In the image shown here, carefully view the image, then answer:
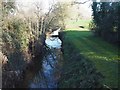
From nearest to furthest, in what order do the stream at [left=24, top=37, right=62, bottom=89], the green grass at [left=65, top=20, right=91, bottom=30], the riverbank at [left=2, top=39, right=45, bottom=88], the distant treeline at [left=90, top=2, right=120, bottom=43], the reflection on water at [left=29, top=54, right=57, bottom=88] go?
the riverbank at [left=2, top=39, right=45, bottom=88] < the reflection on water at [left=29, top=54, right=57, bottom=88] < the stream at [left=24, top=37, right=62, bottom=89] < the distant treeline at [left=90, top=2, right=120, bottom=43] < the green grass at [left=65, top=20, right=91, bottom=30]

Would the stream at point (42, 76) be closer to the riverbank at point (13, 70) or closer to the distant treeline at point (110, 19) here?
the riverbank at point (13, 70)

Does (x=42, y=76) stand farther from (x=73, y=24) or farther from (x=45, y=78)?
(x=73, y=24)

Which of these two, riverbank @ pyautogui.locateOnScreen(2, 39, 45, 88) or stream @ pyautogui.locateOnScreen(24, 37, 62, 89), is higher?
riverbank @ pyautogui.locateOnScreen(2, 39, 45, 88)

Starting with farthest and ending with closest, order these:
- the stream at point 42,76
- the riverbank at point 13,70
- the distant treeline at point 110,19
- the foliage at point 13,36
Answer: the distant treeline at point 110,19 → the stream at point 42,76 → the foliage at point 13,36 → the riverbank at point 13,70

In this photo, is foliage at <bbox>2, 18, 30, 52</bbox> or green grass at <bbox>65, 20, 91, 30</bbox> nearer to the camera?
foliage at <bbox>2, 18, 30, 52</bbox>

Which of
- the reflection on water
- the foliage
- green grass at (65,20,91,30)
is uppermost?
the foliage

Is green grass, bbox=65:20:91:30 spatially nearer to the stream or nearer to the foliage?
the stream

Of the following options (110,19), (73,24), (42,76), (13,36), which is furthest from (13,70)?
(73,24)

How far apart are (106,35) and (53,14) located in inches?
568

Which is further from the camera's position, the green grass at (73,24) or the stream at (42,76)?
the green grass at (73,24)

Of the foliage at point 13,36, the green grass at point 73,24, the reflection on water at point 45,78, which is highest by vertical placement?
the foliage at point 13,36

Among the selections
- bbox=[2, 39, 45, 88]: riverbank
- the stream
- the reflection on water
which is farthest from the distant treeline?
bbox=[2, 39, 45, 88]: riverbank

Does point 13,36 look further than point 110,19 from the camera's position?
No

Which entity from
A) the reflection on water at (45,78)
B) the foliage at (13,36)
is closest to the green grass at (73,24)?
the reflection on water at (45,78)
